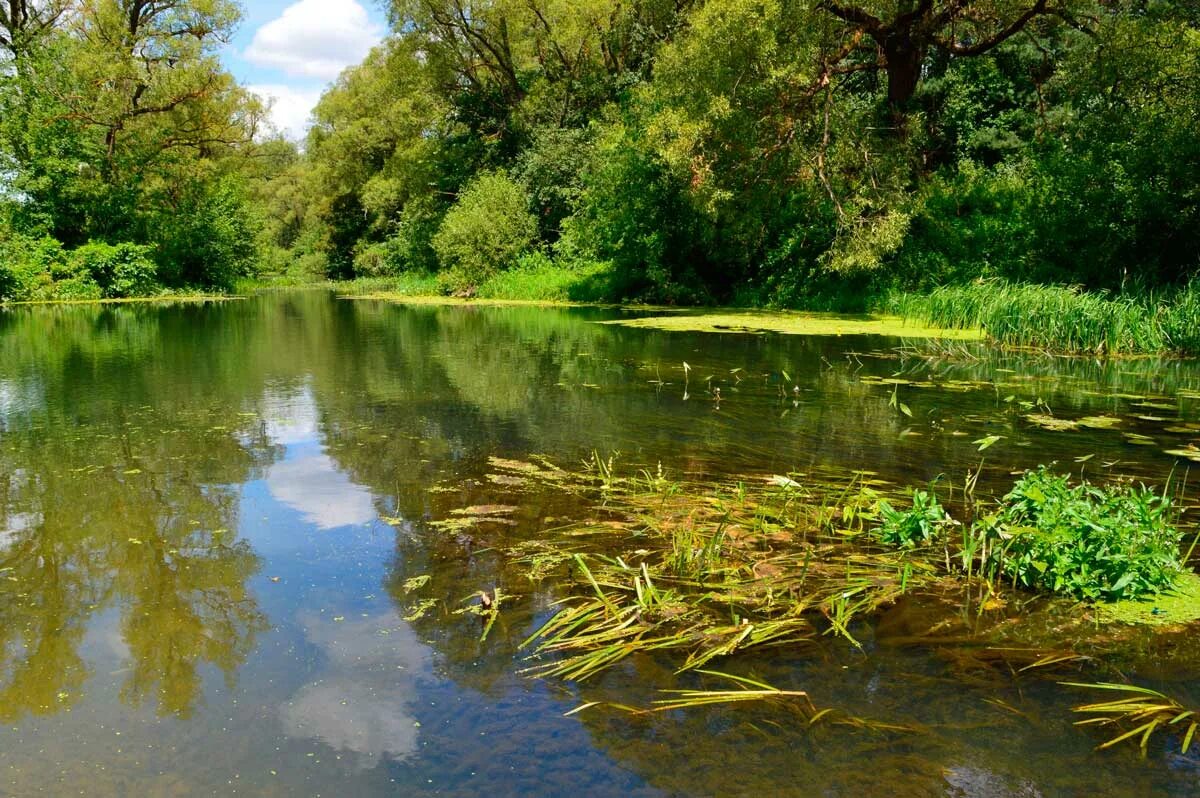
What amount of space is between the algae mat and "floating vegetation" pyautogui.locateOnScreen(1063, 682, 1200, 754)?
13.2 m

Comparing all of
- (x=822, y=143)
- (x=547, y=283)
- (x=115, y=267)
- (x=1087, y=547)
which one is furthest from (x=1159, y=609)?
(x=115, y=267)

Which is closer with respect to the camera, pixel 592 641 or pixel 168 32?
pixel 592 641

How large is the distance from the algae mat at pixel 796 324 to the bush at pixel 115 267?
21161mm

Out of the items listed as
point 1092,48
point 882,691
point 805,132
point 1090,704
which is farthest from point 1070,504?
point 1092,48

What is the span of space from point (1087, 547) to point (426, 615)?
3.32m

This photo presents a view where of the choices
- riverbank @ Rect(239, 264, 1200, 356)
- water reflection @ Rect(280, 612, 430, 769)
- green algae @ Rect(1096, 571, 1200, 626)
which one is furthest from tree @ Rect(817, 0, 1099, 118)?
water reflection @ Rect(280, 612, 430, 769)

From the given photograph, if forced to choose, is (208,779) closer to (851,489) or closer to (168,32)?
(851,489)

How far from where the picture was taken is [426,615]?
4.07 metres

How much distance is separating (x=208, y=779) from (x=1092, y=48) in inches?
897

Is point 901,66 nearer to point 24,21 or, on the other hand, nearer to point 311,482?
point 311,482

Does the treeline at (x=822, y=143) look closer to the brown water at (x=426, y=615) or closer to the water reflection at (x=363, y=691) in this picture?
the brown water at (x=426, y=615)

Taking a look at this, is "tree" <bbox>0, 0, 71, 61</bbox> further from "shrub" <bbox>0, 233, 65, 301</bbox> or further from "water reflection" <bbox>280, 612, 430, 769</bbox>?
"water reflection" <bbox>280, 612, 430, 769</bbox>

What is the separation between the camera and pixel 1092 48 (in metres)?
19.3

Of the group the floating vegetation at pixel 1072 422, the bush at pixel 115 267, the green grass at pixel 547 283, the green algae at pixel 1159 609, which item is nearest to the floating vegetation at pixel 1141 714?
the green algae at pixel 1159 609
